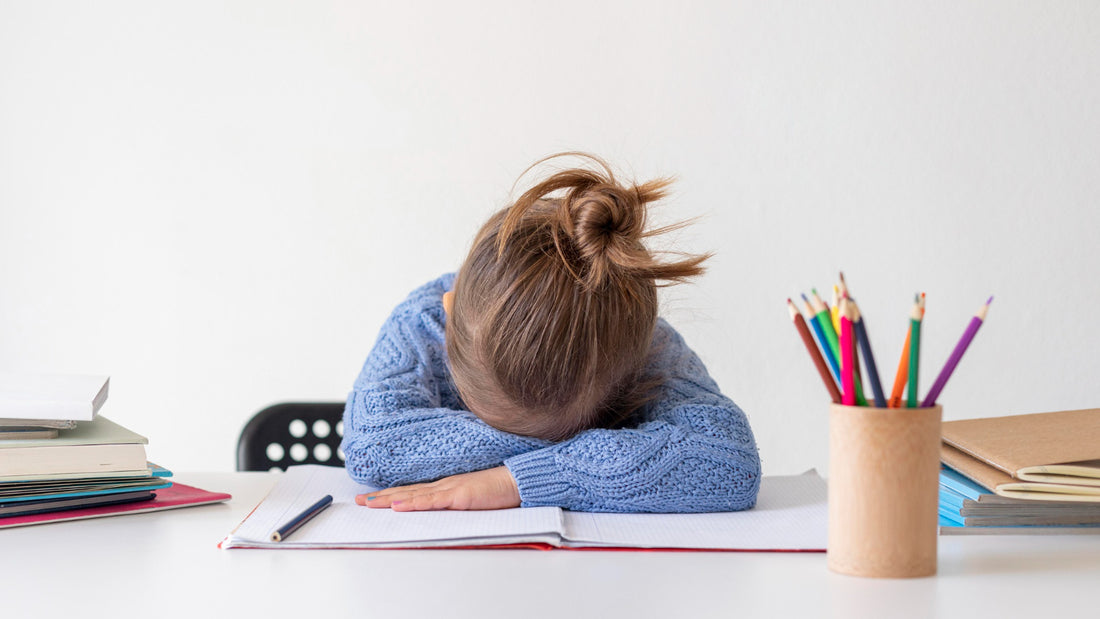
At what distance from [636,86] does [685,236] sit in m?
0.32

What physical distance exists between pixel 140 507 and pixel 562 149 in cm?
127

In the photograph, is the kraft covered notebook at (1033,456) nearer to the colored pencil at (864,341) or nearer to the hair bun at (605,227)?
the colored pencil at (864,341)

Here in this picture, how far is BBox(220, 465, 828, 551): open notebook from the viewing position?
0.71 meters

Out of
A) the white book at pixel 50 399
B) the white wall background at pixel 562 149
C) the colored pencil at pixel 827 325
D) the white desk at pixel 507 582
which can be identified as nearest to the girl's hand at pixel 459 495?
the white desk at pixel 507 582

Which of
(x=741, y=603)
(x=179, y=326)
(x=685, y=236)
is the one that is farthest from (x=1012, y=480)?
(x=179, y=326)

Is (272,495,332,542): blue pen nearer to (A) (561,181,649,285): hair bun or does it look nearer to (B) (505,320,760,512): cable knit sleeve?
(B) (505,320,760,512): cable knit sleeve

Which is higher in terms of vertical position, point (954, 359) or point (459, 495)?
point (954, 359)

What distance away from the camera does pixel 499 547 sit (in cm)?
71

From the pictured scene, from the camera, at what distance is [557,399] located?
881 millimetres

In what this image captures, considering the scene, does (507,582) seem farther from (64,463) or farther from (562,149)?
(562,149)

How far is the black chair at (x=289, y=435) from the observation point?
116cm

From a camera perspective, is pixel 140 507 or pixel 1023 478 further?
pixel 140 507

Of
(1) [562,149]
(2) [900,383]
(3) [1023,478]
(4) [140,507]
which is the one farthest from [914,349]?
(1) [562,149]

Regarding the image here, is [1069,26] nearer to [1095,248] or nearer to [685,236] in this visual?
[1095,248]
